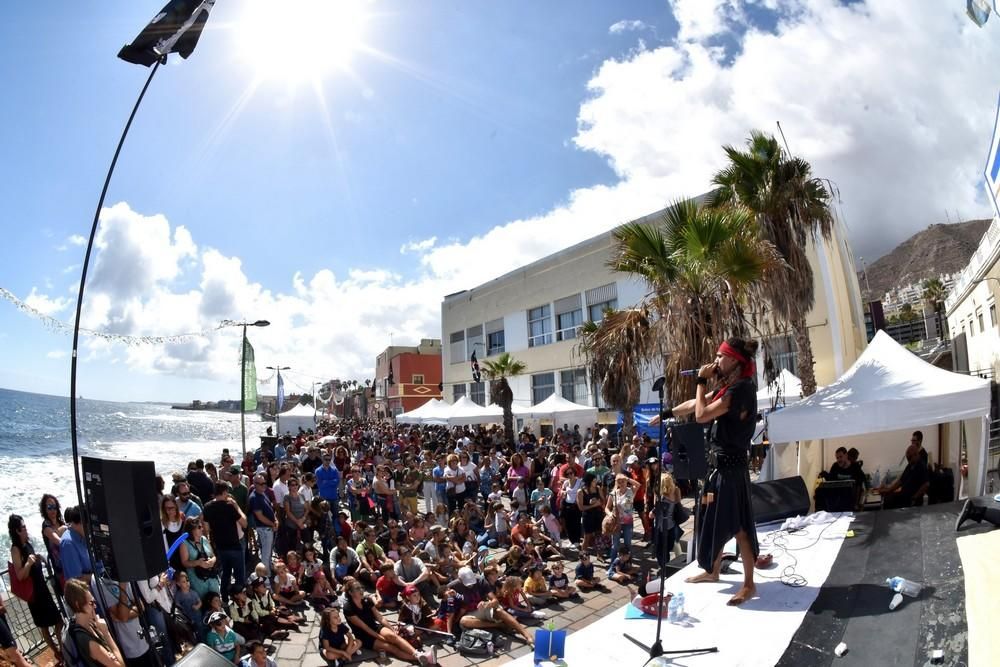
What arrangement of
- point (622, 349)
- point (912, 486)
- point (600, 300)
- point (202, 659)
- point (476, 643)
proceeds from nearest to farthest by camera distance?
1. point (202, 659)
2. point (476, 643)
3. point (912, 486)
4. point (622, 349)
5. point (600, 300)

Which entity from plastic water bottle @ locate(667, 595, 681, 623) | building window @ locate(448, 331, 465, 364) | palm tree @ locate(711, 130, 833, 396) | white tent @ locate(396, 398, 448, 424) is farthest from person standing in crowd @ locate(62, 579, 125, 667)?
building window @ locate(448, 331, 465, 364)

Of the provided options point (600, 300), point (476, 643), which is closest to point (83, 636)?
point (476, 643)

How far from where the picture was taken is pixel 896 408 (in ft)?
24.2

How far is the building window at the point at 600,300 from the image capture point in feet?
84.7

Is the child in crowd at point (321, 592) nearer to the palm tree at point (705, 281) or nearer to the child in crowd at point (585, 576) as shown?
the child in crowd at point (585, 576)

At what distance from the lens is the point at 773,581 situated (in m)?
4.48

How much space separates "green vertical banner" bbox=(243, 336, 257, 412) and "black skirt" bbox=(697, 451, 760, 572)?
18661 mm

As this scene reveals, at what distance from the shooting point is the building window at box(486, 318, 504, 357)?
34.4 meters

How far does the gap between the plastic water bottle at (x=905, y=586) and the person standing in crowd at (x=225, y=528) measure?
23.0 feet

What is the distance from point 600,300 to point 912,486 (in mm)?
18659

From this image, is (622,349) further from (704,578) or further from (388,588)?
(704,578)

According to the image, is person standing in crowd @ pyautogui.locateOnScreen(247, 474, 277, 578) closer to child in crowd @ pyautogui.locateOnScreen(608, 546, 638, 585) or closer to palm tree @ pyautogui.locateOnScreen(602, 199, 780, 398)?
child in crowd @ pyautogui.locateOnScreen(608, 546, 638, 585)

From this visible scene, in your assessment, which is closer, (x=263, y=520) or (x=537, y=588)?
(x=537, y=588)

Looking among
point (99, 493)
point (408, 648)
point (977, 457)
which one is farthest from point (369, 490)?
point (977, 457)
